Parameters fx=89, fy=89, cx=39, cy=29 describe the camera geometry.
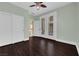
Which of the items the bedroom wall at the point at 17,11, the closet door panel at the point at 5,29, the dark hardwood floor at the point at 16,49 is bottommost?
the dark hardwood floor at the point at 16,49

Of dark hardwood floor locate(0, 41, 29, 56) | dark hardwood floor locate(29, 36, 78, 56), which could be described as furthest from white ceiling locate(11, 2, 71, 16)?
dark hardwood floor locate(0, 41, 29, 56)

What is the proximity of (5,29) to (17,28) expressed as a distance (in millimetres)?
196

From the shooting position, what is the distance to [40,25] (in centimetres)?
158

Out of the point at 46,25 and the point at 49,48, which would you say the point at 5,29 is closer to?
the point at 46,25

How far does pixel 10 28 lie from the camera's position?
1.47 metres

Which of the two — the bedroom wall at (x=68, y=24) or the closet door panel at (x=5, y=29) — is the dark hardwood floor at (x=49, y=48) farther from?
the closet door panel at (x=5, y=29)

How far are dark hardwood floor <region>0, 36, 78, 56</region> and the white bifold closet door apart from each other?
0.32 ft

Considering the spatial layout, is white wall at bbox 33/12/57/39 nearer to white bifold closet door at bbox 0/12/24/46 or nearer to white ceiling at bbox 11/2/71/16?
white ceiling at bbox 11/2/71/16

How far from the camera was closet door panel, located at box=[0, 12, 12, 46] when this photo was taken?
4.60 ft

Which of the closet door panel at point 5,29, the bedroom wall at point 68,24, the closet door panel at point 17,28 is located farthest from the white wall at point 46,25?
the closet door panel at point 5,29

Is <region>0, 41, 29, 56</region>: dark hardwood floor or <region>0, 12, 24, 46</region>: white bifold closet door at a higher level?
<region>0, 12, 24, 46</region>: white bifold closet door

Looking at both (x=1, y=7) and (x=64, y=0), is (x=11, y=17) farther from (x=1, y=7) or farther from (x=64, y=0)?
(x=64, y=0)

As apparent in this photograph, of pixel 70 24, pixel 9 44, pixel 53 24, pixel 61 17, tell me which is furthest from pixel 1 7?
pixel 70 24

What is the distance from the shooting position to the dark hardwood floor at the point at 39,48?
1.50 meters
